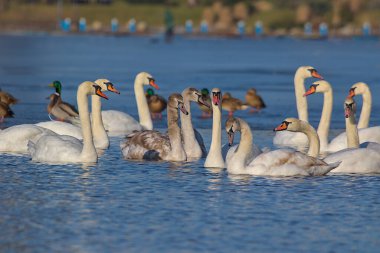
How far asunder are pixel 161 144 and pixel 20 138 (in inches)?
96.2

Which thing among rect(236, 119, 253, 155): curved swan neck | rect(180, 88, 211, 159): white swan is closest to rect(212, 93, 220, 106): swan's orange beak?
rect(180, 88, 211, 159): white swan

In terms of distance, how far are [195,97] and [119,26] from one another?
12044 centimetres

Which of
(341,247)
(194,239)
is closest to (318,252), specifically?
(341,247)

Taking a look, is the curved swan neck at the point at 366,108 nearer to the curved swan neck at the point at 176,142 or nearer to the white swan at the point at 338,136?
the white swan at the point at 338,136

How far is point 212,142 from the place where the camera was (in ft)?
57.1

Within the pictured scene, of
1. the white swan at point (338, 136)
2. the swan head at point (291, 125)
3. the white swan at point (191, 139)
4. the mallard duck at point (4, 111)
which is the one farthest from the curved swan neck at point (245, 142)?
the mallard duck at point (4, 111)

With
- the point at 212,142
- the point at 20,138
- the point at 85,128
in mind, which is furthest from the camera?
the point at 20,138

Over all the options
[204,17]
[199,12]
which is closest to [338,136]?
[204,17]

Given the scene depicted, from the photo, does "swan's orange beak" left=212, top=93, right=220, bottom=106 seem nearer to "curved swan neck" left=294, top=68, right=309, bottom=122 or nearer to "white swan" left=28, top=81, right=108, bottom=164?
"white swan" left=28, top=81, right=108, bottom=164

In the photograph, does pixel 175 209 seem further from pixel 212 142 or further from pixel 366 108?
pixel 366 108

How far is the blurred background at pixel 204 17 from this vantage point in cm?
13100

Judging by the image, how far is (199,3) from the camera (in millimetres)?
153500

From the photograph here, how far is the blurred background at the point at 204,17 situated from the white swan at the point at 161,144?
106167 millimetres

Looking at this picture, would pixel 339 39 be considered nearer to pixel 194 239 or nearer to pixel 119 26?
pixel 119 26
